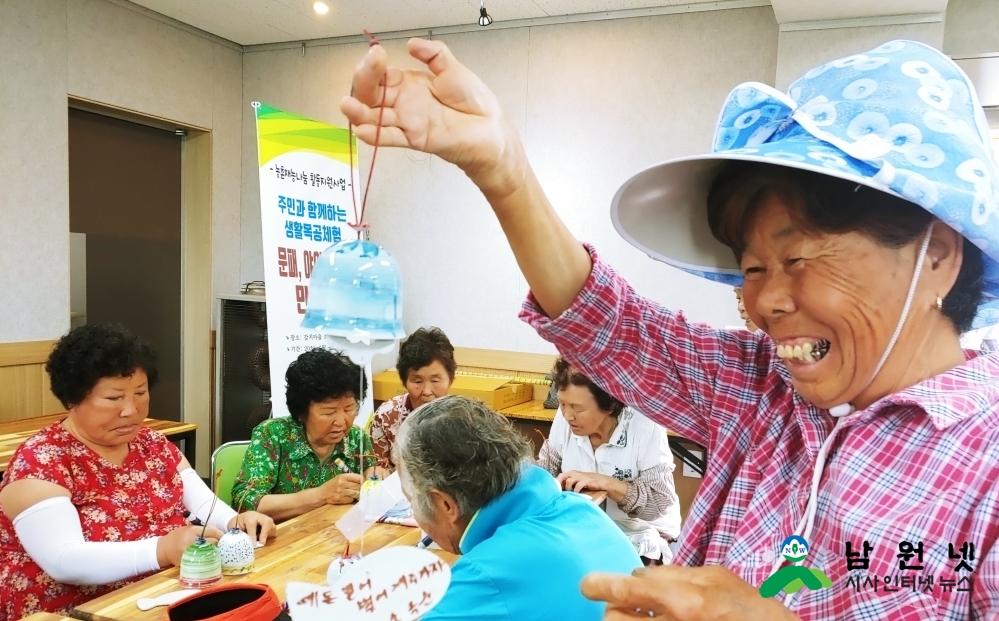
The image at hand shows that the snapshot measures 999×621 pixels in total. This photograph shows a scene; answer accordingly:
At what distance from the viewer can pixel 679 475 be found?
13.9 feet

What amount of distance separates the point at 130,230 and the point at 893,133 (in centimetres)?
506

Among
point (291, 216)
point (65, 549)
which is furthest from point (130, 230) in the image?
point (65, 549)

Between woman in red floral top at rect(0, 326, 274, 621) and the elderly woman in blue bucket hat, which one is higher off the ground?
the elderly woman in blue bucket hat

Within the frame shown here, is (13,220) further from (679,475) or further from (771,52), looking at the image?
(771,52)

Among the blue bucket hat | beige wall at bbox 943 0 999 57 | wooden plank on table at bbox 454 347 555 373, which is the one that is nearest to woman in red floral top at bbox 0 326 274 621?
the blue bucket hat

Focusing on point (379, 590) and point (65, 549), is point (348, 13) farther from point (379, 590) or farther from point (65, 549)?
point (379, 590)

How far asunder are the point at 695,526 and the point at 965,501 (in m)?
0.31

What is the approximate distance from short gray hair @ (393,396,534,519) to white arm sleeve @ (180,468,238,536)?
43.4 inches

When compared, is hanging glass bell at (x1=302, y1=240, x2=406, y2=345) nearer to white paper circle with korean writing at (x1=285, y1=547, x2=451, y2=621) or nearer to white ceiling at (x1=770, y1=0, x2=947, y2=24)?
white paper circle with korean writing at (x1=285, y1=547, x2=451, y2=621)

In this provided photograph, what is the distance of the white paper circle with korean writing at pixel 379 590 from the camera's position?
2.23 feet

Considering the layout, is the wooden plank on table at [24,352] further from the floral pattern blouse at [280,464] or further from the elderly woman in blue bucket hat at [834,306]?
the elderly woman in blue bucket hat at [834,306]

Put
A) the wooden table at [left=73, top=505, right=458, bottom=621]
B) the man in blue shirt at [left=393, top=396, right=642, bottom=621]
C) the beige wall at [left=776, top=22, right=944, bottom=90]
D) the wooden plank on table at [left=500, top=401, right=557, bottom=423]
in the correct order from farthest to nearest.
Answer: the wooden plank on table at [left=500, top=401, right=557, bottom=423] → the beige wall at [left=776, top=22, right=944, bottom=90] → the wooden table at [left=73, top=505, right=458, bottom=621] → the man in blue shirt at [left=393, top=396, right=642, bottom=621]

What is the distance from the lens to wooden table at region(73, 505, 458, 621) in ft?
5.13

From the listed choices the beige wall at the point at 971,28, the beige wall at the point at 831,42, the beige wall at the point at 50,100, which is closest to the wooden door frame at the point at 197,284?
the beige wall at the point at 50,100
